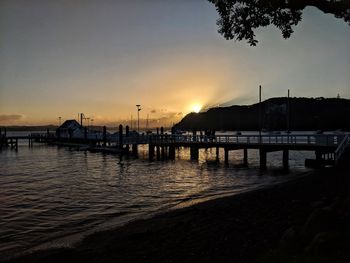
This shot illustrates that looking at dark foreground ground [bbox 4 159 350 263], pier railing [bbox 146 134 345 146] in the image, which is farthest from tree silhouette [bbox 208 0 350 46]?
pier railing [bbox 146 134 345 146]

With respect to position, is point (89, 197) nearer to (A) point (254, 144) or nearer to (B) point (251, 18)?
(B) point (251, 18)

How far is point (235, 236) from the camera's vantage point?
9.19 metres

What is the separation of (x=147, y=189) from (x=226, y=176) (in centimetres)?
885

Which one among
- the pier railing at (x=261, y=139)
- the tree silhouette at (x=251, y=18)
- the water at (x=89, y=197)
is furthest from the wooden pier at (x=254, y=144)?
the tree silhouette at (x=251, y=18)

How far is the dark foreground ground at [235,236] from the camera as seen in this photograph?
6.59m

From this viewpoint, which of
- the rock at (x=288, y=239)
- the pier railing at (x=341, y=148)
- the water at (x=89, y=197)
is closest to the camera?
the rock at (x=288, y=239)

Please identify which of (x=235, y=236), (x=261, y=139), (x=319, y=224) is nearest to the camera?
(x=319, y=224)

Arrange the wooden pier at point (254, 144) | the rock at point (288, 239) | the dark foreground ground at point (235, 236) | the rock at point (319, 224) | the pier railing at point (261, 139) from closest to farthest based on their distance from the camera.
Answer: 1. the dark foreground ground at point (235, 236)
2. the rock at point (288, 239)
3. the rock at point (319, 224)
4. the wooden pier at point (254, 144)
5. the pier railing at point (261, 139)

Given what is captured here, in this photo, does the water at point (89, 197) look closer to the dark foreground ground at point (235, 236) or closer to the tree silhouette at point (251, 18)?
the dark foreground ground at point (235, 236)

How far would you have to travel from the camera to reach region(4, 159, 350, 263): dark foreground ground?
659 cm

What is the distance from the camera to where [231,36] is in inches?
→ 658

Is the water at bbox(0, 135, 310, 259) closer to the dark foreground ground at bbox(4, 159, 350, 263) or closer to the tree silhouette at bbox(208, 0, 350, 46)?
the dark foreground ground at bbox(4, 159, 350, 263)

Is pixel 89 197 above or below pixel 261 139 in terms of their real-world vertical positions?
below

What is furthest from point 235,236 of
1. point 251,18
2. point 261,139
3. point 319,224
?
point 261,139
